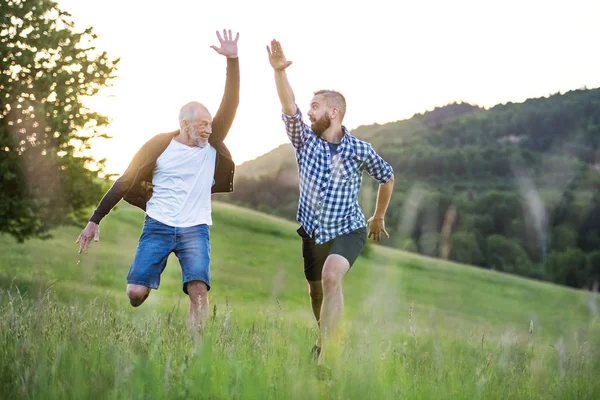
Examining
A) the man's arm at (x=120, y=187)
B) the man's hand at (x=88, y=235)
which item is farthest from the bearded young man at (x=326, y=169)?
the man's hand at (x=88, y=235)

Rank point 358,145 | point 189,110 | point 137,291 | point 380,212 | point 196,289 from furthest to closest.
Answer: point 380,212
point 358,145
point 137,291
point 189,110
point 196,289

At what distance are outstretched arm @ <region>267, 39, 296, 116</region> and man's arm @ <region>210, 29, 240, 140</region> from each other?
399 mm

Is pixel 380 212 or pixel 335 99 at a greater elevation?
pixel 335 99

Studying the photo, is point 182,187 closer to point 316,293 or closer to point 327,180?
point 327,180

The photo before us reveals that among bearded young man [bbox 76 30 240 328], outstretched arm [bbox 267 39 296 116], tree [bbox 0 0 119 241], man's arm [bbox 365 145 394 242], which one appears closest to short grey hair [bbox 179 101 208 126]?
bearded young man [bbox 76 30 240 328]

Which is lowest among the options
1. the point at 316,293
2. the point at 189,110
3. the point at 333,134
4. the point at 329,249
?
the point at 316,293

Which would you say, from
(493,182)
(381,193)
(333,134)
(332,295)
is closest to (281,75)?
(333,134)

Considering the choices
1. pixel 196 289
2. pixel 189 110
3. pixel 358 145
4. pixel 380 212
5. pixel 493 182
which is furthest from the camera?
pixel 493 182

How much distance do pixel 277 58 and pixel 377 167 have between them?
4.66 feet

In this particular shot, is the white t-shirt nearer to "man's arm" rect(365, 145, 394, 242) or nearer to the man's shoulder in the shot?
the man's shoulder

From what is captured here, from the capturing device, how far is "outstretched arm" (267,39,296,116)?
598 centimetres

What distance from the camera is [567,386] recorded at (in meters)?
4.89

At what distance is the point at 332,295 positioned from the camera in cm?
550

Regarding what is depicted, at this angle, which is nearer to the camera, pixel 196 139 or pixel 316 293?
pixel 196 139
